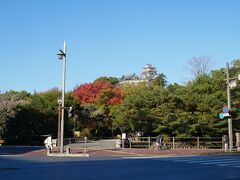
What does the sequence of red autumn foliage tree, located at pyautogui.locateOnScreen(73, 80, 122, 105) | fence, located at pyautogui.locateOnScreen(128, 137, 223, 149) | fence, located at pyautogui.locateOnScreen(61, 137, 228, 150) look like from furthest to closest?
red autumn foliage tree, located at pyautogui.locateOnScreen(73, 80, 122, 105)
fence, located at pyautogui.locateOnScreen(128, 137, 223, 149)
fence, located at pyautogui.locateOnScreen(61, 137, 228, 150)

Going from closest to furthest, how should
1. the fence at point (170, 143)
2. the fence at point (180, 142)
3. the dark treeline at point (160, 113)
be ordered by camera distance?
the fence at point (170, 143) → the fence at point (180, 142) → the dark treeline at point (160, 113)

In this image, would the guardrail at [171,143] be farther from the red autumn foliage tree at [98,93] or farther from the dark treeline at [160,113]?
the red autumn foliage tree at [98,93]

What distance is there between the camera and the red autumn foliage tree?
228 feet

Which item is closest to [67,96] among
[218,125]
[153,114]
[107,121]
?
[107,121]

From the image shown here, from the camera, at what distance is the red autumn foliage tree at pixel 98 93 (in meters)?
69.5

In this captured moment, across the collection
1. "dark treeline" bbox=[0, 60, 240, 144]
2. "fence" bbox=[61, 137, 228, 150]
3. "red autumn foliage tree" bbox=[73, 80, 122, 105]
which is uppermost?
"red autumn foliage tree" bbox=[73, 80, 122, 105]

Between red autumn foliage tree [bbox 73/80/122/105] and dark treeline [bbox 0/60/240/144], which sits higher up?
red autumn foliage tree [bbox 73/80/122/105]

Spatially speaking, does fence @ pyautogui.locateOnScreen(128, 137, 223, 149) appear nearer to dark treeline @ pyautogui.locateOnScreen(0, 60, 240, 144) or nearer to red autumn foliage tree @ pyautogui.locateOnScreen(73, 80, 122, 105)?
dark treeline @ pyautogui.locateOnScreen(0, 60, 240, 144)

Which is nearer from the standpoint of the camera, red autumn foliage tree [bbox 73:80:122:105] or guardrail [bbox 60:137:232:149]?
guardrail [bbox 60:137:232:149]

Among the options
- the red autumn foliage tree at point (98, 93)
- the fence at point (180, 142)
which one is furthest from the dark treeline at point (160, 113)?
the red autumn foliage tree at point (98, 93)

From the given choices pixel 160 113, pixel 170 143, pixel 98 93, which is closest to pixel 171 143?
pixel 170 143

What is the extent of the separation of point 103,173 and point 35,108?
36728mm

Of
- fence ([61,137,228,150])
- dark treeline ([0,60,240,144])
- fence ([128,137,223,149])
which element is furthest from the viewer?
dark treeline ([0,60,240,144])

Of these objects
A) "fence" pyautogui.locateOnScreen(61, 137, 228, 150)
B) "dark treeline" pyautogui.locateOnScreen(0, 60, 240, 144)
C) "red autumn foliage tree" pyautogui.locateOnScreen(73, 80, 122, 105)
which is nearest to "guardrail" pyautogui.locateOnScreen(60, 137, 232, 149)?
"fence" pyautogui.locateOnScreen(61, 137, 228, 150)
